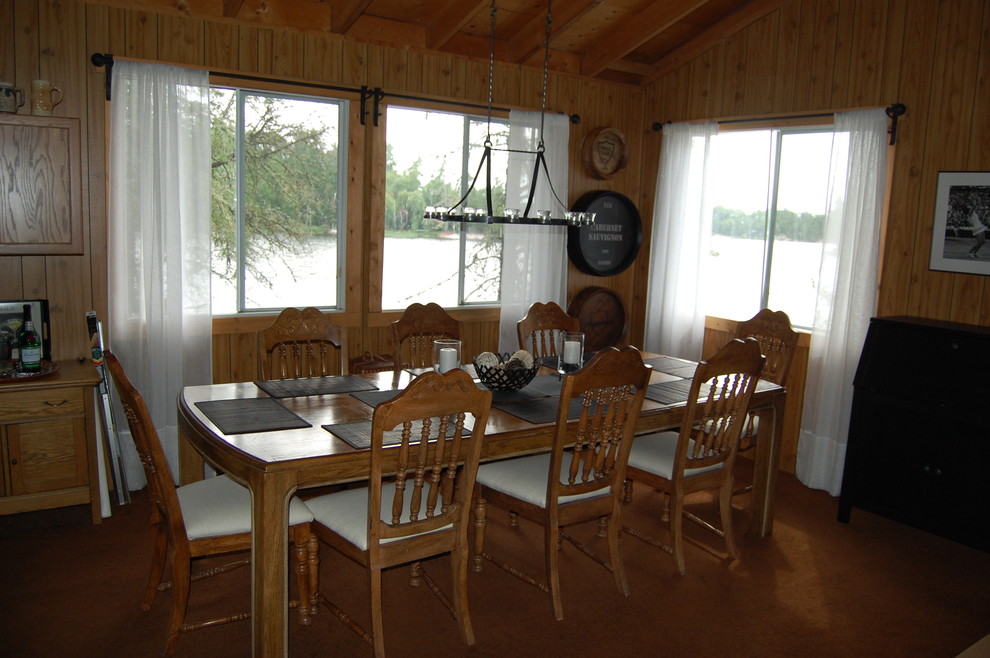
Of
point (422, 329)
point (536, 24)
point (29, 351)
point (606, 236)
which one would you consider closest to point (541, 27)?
point (536, 24)

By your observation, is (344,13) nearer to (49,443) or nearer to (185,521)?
(49,443)

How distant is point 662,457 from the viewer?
332 centimetres

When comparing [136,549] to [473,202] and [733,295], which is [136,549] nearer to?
[473,202]

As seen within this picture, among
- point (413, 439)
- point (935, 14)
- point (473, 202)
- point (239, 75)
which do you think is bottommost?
point (413, 439)

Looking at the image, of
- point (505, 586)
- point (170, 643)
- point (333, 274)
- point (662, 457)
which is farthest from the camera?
point (333, 274)

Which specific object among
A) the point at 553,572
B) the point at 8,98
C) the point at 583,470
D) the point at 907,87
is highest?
the point at 907,87

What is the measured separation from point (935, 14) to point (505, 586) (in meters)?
3.63

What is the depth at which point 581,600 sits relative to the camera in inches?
119

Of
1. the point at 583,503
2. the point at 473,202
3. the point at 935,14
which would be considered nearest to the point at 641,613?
the point at 583,503

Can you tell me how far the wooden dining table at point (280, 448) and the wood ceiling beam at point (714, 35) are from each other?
2722 mm

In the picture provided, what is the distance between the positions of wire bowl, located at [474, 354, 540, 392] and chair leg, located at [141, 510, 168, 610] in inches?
52.3

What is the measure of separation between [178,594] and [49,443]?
4.62ft

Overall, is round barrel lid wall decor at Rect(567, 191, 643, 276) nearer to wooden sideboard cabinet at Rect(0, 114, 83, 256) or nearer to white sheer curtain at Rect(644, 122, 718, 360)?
white sheer curtain at Rect(644, 122, 718, 360)

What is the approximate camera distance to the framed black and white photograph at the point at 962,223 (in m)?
3.85
